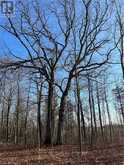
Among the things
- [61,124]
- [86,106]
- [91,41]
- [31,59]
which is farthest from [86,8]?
[86,106]

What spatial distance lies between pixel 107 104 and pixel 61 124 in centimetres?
2215

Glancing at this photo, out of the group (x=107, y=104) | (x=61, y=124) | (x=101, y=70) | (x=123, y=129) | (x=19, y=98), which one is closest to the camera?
(x=61, y=124)

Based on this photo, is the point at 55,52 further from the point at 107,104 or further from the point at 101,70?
the point at 107,104

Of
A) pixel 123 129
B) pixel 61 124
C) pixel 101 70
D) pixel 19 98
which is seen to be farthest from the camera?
pixel 123 129

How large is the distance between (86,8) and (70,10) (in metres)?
1.34

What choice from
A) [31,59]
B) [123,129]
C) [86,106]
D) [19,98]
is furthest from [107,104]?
[31,59]

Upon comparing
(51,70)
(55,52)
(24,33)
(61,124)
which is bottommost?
(61,124)

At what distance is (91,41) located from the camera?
22500 millimetres

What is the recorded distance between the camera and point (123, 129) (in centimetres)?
6041

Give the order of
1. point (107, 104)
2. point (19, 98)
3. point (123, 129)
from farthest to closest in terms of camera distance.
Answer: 1. point (123, 129)
2. point (107, 104)
3. point (19, 98)

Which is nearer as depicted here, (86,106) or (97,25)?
(97,25)

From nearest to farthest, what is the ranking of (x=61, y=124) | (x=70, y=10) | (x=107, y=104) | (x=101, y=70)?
(x=70, y=10) → (x=61, y=124) → (x=101, y=70) → (x=107, y=104)

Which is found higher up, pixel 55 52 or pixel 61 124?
pixel 55 52

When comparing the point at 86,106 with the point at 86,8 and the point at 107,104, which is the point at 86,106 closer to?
the point at 107,104
